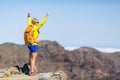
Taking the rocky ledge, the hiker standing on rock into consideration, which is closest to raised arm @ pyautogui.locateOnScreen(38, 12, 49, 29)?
the hiker standing on rock

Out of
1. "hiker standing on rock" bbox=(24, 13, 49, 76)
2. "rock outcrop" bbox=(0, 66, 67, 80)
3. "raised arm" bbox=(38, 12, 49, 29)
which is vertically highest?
"raised arm" bbox=(38, 12, 49, 29)

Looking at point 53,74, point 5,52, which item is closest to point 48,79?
point 53,74

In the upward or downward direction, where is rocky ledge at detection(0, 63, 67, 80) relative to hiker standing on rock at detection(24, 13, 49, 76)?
downward

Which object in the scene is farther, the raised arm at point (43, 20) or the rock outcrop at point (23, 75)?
the raised arm at point (43, 20)

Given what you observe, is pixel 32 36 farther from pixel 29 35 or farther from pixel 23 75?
pixel 23 75

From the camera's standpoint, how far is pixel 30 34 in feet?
61.0

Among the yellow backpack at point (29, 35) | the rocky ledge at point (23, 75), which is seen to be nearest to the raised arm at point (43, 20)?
the yellow backpack at point (29, 35)

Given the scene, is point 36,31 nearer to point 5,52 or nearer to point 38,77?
point 38,77

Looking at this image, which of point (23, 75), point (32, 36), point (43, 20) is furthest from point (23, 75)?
point (43, 20)

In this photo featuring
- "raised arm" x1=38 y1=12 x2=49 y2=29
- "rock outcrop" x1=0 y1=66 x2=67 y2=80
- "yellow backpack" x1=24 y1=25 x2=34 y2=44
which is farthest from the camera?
"raised arm" x1=38 y1=12 x2=49 y2=29

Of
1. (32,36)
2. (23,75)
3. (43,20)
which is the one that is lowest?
(23,75)

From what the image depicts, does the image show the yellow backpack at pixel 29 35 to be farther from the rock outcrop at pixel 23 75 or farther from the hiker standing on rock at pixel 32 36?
the rock outcrop at pixel 23 75

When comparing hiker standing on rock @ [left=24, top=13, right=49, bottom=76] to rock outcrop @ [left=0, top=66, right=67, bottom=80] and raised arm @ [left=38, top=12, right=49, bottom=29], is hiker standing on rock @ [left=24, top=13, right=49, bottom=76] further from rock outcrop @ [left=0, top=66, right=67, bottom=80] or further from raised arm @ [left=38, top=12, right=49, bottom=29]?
rock outcrop @ [left=0, top=66, right=67, bottom=80]

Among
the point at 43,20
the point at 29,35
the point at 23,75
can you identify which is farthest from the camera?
the point at 23,75
